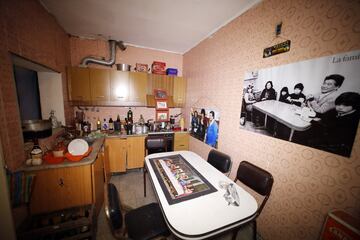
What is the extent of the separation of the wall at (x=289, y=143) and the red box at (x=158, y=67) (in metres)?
1.51

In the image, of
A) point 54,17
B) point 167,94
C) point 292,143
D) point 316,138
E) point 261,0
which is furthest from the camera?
point 167,94

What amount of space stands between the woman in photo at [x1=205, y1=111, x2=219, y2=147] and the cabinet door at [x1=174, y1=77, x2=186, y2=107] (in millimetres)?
1186

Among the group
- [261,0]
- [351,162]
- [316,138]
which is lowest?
[351,162]

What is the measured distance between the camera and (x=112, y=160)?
9.04ft

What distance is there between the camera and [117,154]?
2.77 m

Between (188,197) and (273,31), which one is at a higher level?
(273,31)

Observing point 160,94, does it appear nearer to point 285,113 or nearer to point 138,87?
point 138,87

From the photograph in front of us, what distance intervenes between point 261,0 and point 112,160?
3484mm

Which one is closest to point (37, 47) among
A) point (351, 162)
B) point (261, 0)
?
point (261, 0)

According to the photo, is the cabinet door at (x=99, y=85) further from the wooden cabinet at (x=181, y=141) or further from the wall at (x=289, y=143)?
the wall at (x=289, y=143)

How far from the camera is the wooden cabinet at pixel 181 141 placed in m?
3.22

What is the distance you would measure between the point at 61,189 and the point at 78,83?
199 centimetres

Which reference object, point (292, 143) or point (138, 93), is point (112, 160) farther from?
point (292, 143)

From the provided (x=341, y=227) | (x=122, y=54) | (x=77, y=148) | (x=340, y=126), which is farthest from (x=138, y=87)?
(x=341, y=227)
